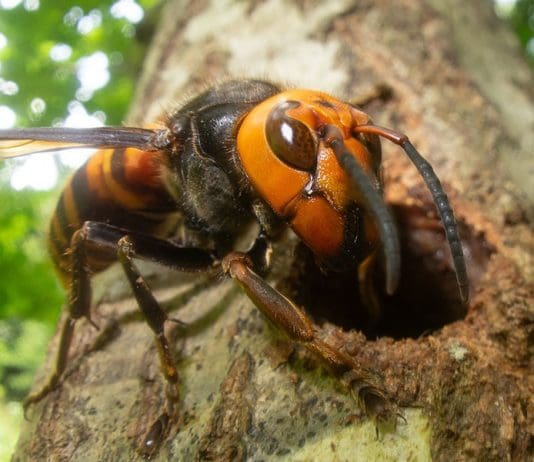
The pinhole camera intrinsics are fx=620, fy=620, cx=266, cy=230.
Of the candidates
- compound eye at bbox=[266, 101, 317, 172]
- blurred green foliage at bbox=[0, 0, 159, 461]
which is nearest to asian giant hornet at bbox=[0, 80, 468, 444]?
compound eye at bbox=[266, 101, 317, 172]

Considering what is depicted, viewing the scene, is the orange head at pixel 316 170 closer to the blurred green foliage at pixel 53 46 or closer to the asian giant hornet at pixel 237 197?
the asian giant hornet at pixel 237 197

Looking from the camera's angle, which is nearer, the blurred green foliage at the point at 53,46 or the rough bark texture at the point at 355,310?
the rough bark texture at the point at 355,310

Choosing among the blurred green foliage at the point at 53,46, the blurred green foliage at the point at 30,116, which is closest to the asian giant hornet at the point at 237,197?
the blurred green foliage at the point at 30,116

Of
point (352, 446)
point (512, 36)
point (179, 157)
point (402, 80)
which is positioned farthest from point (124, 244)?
point (512, 36)

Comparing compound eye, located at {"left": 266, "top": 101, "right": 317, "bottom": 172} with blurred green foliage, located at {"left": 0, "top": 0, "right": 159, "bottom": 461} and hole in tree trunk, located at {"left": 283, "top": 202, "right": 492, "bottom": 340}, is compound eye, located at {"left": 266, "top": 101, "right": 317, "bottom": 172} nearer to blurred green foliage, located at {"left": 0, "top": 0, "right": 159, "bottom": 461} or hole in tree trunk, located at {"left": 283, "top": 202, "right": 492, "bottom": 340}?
hole in tree trunk, located at {"left": 283, "top": 202, "right": 492, "bottom": 340}

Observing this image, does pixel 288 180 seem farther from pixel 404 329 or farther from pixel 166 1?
pixel 166 1

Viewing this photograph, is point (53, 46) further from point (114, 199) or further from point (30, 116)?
point (114, 199)

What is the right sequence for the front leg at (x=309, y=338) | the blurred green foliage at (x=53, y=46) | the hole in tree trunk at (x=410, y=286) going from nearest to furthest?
1. the front leg at (x=309, y=338)
2. the hole in tree trunk at (x=410, y=286)
3. the blurred green foliage at (x=53, y=46)
